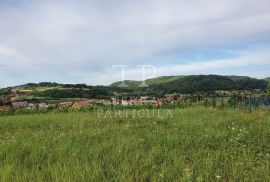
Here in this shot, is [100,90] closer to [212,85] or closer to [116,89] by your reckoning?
[116,89]

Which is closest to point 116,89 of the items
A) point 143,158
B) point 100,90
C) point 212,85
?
point 100,90

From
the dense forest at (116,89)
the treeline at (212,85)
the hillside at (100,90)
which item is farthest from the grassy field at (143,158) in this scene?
the treeline at (212,85)

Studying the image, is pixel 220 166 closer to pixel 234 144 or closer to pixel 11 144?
pixel 234 144

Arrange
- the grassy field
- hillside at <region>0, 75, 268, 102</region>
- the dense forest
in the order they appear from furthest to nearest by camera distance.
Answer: the dense forest < hillside at <region>0, 75, 268, 102</region> < the grassy field

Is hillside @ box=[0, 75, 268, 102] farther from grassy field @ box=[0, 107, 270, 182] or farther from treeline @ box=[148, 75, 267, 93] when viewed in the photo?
grassy field @ box=[0, 107, 270, 182]

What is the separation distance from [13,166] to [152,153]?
311 cm

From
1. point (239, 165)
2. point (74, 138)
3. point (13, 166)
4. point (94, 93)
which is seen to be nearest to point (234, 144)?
point (239, 165)

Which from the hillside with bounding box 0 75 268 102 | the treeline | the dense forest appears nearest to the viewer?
the hillside with bounding box 0 75 268 102

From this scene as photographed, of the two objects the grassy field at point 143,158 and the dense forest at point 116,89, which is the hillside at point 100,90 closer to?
the dense forest at point 116,89

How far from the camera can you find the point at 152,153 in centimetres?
789

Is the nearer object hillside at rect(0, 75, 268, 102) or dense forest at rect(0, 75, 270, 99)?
hillside at rect(0, 75, 268, 102)

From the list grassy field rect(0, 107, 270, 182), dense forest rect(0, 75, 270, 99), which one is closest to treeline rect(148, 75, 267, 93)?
dense forest rect(0, 75, 270, 99)

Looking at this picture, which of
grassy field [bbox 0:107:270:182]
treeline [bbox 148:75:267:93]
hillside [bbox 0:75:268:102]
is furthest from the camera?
treeline [bbox 148:75:267:93]

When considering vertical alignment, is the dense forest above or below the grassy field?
above
